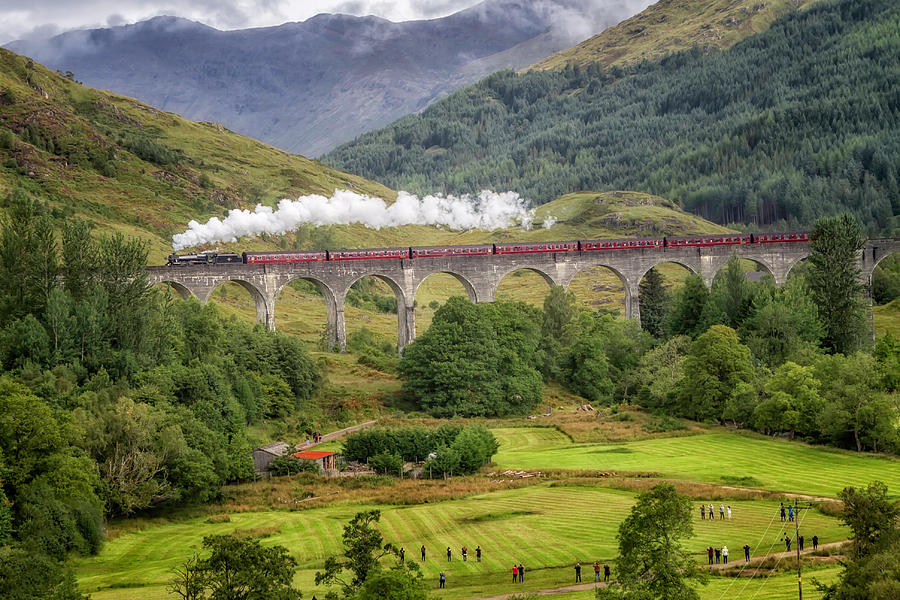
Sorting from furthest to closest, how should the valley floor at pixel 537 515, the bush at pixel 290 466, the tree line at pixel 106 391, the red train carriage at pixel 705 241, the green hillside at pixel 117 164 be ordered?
the green hillside at pixel 117 164 < the red train carriage at pixel 705 241 < the bush at pixel 290 466 < the tree line at pixel 106 391 < the valley floor at pixel 537 515

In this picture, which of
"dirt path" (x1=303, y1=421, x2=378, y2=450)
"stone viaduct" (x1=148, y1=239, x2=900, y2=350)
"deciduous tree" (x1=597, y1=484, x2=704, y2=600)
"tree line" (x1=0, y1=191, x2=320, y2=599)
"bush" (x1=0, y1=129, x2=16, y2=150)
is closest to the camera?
"deciduous tree" (x1=597, y1=484, x2=704, y2=600)

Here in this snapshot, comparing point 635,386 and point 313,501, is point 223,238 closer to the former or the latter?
point 635,386

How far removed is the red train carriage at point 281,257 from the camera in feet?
288

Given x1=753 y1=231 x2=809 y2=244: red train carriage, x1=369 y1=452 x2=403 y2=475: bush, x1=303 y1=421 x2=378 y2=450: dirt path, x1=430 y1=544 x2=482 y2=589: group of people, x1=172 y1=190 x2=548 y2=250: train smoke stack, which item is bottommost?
x1=430 y1=544 x2=482 y2=589: group of people

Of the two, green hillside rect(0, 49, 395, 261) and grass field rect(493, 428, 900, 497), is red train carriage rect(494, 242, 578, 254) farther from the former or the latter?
green hillside rect(0, 49, 395, 261)

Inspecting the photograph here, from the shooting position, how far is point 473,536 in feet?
139

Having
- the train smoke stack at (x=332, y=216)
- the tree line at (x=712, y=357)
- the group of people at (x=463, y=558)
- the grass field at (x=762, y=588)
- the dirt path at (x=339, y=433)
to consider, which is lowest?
the grass field at (x=762, y=588)

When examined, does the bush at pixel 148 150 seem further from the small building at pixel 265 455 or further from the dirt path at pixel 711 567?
the dirt path at pixel 711 567

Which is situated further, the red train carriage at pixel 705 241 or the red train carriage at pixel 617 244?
the red train carriage at pixel 705 241

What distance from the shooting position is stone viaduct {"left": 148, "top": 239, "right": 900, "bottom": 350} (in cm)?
8619

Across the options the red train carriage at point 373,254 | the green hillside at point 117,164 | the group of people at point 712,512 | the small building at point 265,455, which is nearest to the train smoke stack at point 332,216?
the green hillside at point 117,164

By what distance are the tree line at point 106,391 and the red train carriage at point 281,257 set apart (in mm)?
13297

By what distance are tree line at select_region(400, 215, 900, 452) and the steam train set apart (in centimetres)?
699

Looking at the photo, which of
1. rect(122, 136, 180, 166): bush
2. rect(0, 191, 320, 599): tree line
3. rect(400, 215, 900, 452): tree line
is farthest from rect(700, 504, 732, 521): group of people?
rect(122, 136, 180, 166): bush
